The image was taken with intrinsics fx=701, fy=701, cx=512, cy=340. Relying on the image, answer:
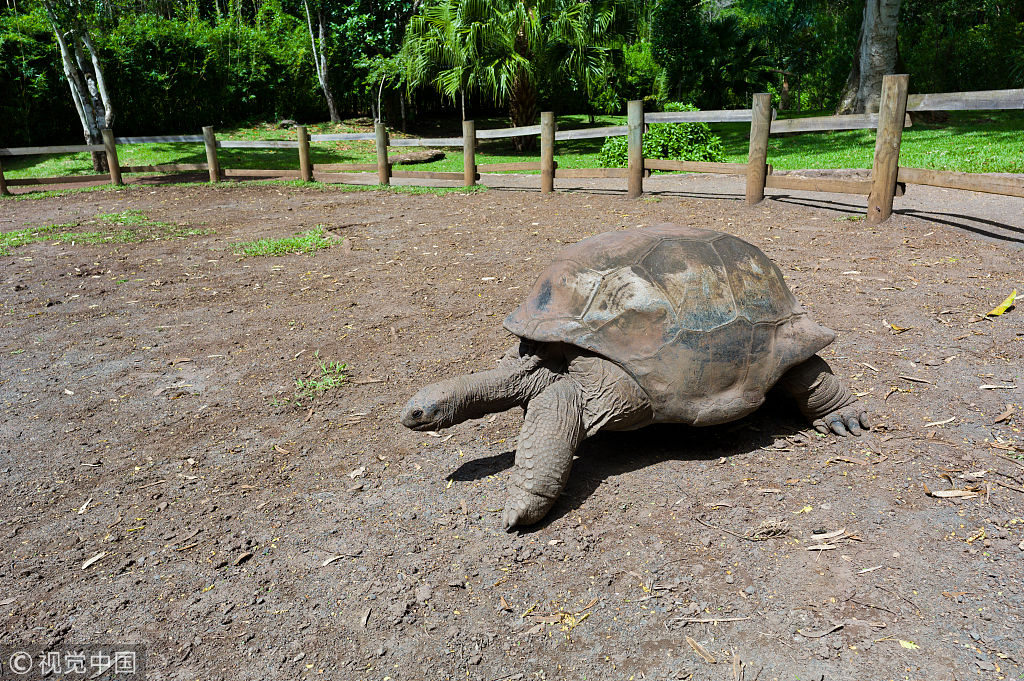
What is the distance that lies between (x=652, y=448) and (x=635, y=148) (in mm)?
7677

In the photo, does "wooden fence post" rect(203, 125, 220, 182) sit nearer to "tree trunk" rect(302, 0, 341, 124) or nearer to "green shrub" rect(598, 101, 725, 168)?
"green shrub" rect(598, 101, 725, 168)

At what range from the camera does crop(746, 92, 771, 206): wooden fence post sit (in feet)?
28.7

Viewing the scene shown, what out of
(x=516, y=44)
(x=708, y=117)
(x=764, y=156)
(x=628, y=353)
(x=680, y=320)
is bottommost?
(x=628, y=353)

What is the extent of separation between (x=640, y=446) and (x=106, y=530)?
2.37m

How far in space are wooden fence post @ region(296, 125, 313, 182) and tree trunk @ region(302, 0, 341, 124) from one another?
429 inches

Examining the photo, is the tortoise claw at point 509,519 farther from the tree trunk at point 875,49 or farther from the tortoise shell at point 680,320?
the tree trunk at point 875,49

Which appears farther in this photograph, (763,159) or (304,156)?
(304,156)

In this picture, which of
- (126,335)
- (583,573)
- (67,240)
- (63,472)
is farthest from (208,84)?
(583,573)

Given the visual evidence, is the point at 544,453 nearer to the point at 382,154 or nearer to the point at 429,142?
the point at 429,142

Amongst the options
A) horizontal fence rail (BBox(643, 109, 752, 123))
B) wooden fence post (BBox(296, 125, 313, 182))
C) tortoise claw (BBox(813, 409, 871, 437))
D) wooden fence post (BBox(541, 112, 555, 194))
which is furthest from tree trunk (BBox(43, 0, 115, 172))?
tortoise claw (BBox(813, 409, 871, 437))

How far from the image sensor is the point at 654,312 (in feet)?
9.80

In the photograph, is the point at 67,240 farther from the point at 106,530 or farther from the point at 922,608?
the point at 922,608

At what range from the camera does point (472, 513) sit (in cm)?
294

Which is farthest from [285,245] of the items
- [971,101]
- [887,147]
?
[971,101]
